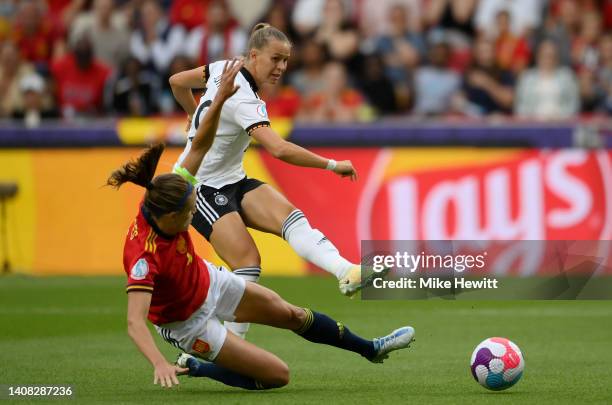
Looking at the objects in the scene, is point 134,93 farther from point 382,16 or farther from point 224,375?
point 224,375

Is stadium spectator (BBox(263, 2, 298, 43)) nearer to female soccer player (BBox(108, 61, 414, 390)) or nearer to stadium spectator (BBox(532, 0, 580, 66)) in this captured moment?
stadium spectator (BBox(532, 0, 580, 66))

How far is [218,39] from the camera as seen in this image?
1764 cm

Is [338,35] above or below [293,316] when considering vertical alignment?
above

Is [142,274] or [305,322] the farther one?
[305,322]

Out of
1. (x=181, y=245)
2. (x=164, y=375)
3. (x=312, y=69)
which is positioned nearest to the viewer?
(x=164, y=375)

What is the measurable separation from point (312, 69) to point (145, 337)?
1021 centimetres

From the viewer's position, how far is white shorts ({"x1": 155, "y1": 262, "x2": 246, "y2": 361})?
7547mm

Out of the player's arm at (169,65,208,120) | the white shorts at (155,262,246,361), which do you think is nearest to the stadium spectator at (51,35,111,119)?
the player's arm at (169,65,208,120)

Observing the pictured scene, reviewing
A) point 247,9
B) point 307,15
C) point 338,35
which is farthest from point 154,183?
point 247,9

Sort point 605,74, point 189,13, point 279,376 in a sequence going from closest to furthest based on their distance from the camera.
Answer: point 279,376, point 605,74, point 189,13

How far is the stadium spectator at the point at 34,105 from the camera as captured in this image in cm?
1702

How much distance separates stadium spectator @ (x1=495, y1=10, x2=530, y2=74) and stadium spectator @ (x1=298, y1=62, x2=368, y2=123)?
2072 mm

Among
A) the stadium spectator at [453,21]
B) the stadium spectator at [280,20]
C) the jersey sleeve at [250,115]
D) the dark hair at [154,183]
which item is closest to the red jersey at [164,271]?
the dark hair at [154,183]

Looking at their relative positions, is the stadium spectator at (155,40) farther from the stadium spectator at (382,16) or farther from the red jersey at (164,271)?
the red jersey at (164,271)
